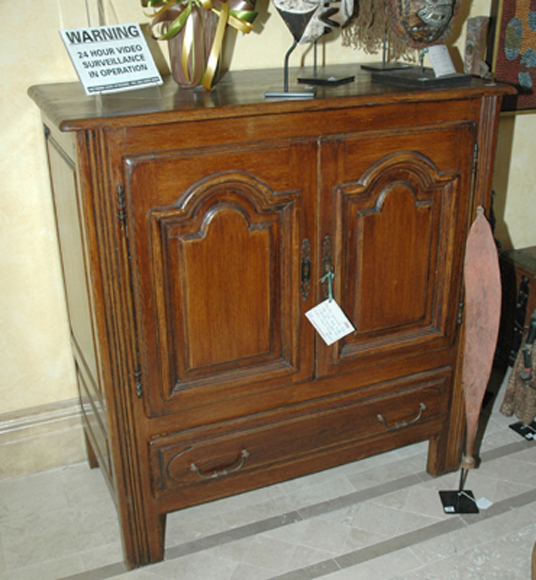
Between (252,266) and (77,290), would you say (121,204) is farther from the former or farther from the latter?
(77,290)

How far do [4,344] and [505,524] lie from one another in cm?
171

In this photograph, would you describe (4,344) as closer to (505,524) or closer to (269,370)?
(269,370)

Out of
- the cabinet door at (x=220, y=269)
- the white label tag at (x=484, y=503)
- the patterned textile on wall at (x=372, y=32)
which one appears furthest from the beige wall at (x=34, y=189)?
the white label tag at (x=484, y=503)

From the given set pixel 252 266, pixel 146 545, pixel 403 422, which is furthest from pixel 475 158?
pixel 146 545

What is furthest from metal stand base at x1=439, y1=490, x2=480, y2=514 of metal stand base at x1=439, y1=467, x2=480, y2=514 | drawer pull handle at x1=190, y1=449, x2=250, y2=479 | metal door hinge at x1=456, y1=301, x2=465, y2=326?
drawer pull handle at x1=190, y1=449, x2=250, y2=479

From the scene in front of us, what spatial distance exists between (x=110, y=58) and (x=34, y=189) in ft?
2.15

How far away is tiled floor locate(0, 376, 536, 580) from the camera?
6.26 ft

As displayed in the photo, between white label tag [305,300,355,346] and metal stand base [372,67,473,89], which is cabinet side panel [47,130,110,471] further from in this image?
metal stand base [372,67,473,89]

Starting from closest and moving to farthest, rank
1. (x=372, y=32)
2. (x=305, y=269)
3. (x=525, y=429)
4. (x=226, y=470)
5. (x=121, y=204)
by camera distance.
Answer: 1. (x=121, y=204)
2. (x=305, y=269)
3. (x=226, y=470)
4. (x=372, y=32)
5. (x=525, y=429)

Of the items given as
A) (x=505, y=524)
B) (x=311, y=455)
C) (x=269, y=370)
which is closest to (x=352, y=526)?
(x=311, y=455)

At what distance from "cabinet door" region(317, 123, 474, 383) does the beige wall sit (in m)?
0.65

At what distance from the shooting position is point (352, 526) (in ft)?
6.77

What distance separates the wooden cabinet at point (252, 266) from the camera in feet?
5.05

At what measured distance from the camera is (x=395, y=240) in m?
1.83
